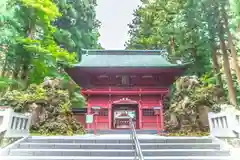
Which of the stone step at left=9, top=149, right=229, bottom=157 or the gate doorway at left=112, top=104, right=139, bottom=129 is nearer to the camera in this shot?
the stone step at left=9, top=149, right=229, bottom=157

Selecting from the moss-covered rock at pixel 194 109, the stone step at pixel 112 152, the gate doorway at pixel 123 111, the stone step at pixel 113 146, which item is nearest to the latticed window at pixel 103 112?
the gate doorway at pixel 123 111

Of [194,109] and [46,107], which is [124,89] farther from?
[46,107]

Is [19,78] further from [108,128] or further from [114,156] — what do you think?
[114,156]

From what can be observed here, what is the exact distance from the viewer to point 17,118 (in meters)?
7.27

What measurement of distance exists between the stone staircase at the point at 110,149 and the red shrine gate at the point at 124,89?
6.73 m

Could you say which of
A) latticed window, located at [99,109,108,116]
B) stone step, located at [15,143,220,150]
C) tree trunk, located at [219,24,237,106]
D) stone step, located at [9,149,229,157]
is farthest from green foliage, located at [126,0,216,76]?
stone step, located at [9,149,229,157]

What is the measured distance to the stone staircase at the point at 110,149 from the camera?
5555 mm

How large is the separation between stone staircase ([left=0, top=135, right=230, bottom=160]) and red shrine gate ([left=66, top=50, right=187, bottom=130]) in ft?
22.1

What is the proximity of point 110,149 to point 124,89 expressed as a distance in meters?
8.38

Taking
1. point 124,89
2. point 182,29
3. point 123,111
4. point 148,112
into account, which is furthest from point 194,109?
point 182,29

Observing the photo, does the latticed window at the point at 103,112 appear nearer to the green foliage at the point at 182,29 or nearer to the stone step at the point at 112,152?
the green foliage at the point at 182,29

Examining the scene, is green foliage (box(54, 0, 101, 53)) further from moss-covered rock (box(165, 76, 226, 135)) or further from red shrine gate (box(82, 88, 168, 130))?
moss-covered rock (box(165, 76, 226, 135))

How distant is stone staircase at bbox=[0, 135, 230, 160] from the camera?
5555mm

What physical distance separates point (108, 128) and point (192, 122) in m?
5.73
